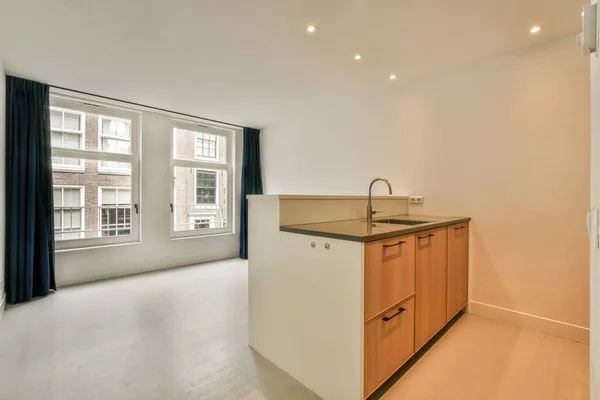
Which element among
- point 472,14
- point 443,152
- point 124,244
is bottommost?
point 124,244

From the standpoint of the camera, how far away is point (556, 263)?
2.37 meters

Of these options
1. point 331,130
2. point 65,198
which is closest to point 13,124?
point 65,198

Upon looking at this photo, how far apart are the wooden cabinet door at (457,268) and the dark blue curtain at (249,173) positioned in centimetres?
356

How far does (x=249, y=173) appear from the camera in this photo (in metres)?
5.29

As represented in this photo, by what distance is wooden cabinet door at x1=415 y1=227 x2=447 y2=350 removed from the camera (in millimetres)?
1895

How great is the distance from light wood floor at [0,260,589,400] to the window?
2.02m

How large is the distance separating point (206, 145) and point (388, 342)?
4.42 metres

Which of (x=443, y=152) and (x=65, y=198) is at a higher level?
(x=443, y=152)

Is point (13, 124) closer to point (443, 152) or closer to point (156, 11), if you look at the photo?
point (156, 11)

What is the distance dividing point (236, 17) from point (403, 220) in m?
2.14

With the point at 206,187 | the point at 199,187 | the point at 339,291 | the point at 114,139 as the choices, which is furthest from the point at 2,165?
the point at 339,291

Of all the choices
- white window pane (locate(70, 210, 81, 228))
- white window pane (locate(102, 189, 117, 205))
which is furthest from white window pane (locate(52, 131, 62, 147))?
white window pane (locate(70, 210, 81, 228))

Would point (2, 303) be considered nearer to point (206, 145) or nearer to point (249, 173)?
point (206, 145)

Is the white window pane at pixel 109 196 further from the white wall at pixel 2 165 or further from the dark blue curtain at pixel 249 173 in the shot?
the dark blue curtain at pixel 249 173
